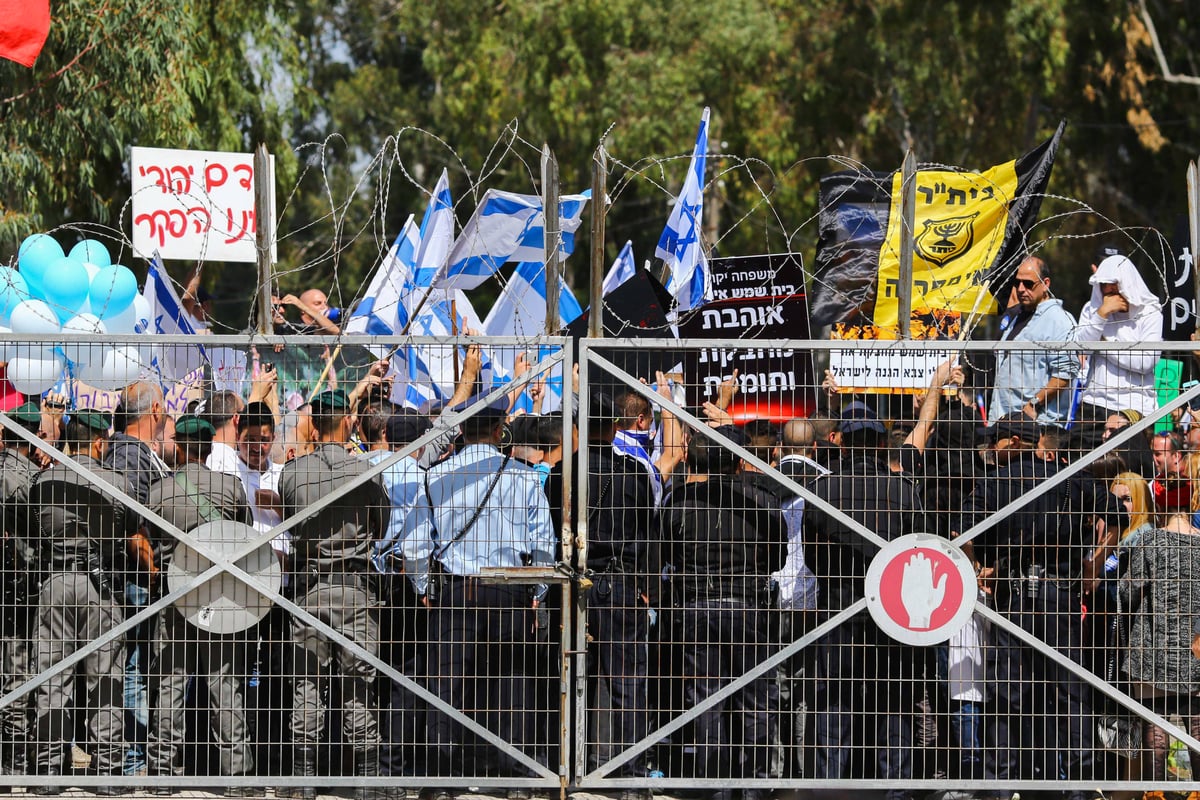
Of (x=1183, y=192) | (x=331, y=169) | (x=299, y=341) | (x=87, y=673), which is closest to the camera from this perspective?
(x=299, y=341)

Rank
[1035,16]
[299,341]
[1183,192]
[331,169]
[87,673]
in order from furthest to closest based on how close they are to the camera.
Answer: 1. [331,169]
2. [1183,192]
3. [1035,16]
4. [87,673]
5. [299,341]

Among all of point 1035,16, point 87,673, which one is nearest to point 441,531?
point 87,673

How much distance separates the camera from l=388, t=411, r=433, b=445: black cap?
22.5 ft

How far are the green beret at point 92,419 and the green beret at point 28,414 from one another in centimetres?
20

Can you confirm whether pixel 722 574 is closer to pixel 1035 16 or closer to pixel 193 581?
pixel 193 581

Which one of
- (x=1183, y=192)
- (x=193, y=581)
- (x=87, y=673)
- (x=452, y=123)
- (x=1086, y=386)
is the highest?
(x=452, y=123)

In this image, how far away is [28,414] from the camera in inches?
278

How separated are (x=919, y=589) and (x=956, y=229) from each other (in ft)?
7.63

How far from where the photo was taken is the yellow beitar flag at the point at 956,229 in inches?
317

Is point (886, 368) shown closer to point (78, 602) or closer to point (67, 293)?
point (78, 602)

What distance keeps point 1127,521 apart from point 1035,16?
68.1 ft

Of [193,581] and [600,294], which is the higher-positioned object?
[600,294]

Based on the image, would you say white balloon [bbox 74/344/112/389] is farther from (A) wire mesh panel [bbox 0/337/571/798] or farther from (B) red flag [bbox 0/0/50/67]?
(B) red flag [bbox 0/0/50/67]

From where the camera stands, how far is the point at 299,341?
6.59 meters
